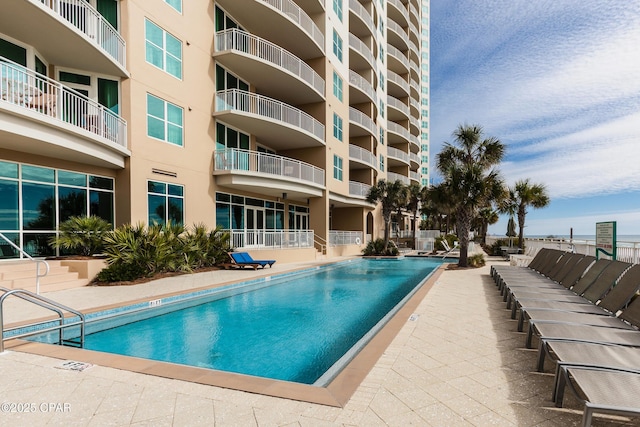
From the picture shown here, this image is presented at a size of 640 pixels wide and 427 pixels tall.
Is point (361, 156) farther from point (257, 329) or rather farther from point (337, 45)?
point (257, 329)

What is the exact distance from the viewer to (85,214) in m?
12.0

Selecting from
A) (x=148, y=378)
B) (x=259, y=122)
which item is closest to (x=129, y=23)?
(x=259, y=122)

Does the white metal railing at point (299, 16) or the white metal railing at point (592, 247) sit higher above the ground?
the white metal railing at point (299, 16)

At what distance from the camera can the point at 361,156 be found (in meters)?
28.0

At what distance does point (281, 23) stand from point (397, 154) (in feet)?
75.3

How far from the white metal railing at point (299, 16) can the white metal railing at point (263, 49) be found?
1785 mm

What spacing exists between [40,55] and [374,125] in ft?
78.7

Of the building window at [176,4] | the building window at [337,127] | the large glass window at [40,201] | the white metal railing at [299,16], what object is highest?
the white metal railing at [299,16]

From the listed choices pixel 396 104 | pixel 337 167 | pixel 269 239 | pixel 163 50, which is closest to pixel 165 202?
pixel 269 239

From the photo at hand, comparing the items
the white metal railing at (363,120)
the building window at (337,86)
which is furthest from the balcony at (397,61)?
the building window at (337,86)

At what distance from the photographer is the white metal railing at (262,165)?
53.4 ft

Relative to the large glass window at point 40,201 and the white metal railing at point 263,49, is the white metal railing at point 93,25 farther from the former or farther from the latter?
the white metal railing at point 263,49

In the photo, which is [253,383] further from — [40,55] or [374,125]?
[374,125]

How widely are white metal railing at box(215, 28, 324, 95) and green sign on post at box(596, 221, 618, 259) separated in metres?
15.0
